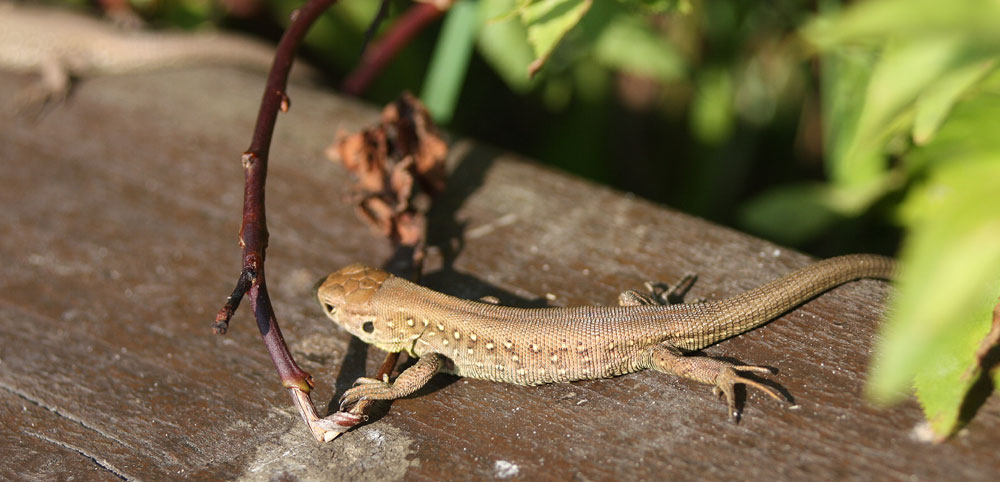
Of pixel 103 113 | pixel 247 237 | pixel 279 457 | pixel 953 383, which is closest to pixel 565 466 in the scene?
pixel 279 457

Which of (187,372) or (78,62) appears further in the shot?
(78,62)

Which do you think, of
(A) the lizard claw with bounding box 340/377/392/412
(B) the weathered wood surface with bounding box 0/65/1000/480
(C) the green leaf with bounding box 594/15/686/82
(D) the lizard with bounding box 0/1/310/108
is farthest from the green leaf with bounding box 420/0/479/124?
(A) the lizard claw with bounding box 340/377/392/412

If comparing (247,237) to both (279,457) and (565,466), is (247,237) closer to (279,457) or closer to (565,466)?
(279,457)

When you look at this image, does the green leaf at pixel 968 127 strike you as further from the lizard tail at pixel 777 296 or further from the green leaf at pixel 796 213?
the green leaf at pixel 796 213

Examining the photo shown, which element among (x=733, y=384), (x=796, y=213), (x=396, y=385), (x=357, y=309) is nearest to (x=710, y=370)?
(x=733, y=384)

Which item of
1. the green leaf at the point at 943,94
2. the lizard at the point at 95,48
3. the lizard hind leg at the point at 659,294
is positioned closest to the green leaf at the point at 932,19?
the green leaf at the point at 943,94

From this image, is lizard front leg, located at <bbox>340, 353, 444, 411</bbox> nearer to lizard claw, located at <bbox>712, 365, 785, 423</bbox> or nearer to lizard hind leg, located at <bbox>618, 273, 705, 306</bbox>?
lizard hind leg, located at <bbox>618, 273, 705, 306</bbox>
